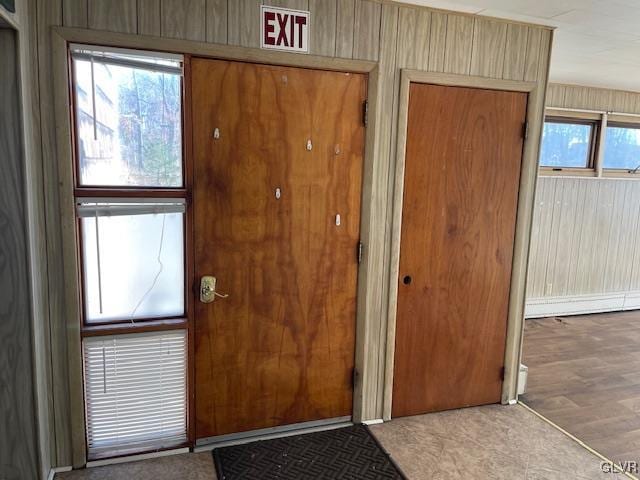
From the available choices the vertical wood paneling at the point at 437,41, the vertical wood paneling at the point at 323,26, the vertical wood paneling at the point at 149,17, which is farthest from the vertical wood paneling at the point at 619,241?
the vertical wood paneling at the point at 149,17

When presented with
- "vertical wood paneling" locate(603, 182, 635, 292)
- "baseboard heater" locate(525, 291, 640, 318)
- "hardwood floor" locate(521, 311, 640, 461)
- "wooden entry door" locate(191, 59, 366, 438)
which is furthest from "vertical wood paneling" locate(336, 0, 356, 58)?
"vertical wood paneling" locate(603, 182, 635, 292)

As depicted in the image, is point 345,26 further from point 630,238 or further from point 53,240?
point 630,238

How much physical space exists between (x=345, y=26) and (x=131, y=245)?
1.61 metres

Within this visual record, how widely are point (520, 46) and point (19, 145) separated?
2760 millimetres

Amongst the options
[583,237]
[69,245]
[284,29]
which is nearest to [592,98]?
[583,237]

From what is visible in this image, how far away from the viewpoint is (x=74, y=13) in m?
2.03

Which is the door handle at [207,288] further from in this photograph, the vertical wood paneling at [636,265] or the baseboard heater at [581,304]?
the vertical wood paneling at [636,265]

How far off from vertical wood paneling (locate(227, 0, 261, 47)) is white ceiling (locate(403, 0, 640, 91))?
0.86m

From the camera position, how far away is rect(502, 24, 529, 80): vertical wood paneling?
275 cm

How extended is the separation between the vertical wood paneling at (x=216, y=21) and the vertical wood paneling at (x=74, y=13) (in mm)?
544

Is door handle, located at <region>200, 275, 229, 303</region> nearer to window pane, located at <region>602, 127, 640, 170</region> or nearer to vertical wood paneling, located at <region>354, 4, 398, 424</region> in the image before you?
vertical wood paneling, located at <region>354, 4, 398, 424</region>

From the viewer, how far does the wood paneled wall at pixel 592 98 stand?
186 inches

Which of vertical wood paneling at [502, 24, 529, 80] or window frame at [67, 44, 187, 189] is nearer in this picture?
window frame at [67, 44, 187, 189]

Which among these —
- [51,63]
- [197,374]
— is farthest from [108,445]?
[51,63]
